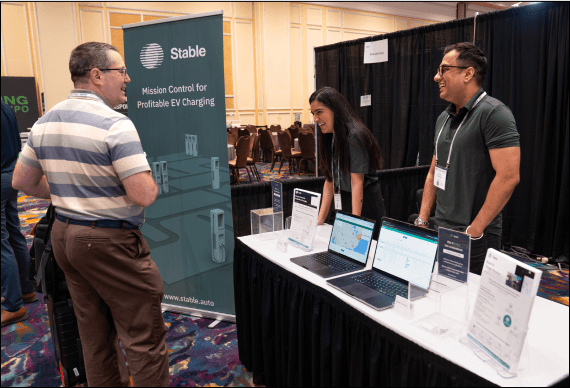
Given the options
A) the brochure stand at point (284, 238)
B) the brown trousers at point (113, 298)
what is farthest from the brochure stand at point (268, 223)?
the brown trousers at point (113, 298)

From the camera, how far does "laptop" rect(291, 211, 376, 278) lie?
1647 millimetres

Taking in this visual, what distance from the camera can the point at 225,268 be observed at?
8.79 ft

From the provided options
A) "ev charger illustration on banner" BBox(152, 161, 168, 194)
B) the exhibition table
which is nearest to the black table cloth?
the exhibition table

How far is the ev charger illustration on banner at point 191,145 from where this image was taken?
2.51 meters

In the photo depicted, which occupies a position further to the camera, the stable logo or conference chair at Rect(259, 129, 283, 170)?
conference chair at Rect(259, 129, 283, 170)

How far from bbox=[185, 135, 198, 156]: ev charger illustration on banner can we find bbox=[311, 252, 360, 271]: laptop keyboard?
1114 mm

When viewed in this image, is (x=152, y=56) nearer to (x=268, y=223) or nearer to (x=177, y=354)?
(x=268, y=223)

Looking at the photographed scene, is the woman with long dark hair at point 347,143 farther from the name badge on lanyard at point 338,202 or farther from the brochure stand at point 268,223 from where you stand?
the brochure stand at point 268,223

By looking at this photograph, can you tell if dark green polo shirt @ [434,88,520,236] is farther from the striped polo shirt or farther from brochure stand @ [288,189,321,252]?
the striped polo shirt

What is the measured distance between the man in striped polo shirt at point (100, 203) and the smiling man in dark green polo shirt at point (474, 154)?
1298 mm

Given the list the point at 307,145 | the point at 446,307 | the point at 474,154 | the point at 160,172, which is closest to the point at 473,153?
the point at 474,154

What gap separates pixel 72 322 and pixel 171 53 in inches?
62.0

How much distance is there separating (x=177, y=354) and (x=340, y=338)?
1.29 meters

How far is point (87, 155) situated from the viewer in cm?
145
